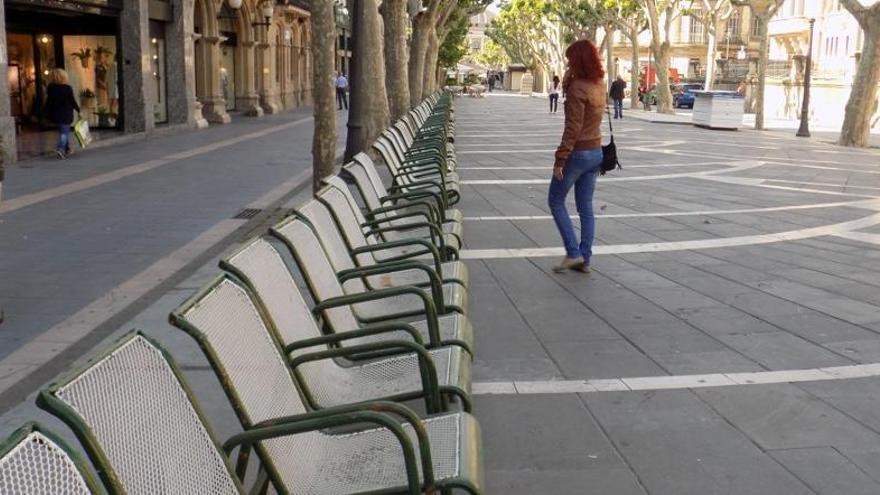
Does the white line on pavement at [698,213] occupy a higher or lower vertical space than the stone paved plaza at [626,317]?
higher

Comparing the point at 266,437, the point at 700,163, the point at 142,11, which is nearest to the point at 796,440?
the point at 266,437

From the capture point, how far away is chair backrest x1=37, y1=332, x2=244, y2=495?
6.28ft

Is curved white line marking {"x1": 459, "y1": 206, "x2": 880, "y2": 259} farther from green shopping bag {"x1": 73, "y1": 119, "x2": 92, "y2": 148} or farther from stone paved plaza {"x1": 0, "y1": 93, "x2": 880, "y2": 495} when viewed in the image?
green shopping bag {"x1": 73, "y1": 119, "x2": 92, "y2": 148}

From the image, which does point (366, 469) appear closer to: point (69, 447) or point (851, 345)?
point (69, 447)

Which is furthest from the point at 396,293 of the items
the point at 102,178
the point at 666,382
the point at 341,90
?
the point at 341,90

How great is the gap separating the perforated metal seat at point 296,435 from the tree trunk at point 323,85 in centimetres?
740

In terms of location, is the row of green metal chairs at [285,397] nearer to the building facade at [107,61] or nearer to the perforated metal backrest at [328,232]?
the perforated metal backrest at [328,232]

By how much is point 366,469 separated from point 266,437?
1.76ft

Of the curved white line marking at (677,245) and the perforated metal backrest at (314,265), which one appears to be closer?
the perforated metal backrest at (314,265)

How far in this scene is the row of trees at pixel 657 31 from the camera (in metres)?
23.3

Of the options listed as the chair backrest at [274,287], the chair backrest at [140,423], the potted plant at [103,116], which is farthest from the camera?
the potted plant at [103,116]

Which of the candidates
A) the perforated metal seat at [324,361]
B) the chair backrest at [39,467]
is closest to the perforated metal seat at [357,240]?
the perforated metal seat at [324,361]

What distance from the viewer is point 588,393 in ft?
15.7

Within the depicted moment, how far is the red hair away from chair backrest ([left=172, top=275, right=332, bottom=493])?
468 cm
